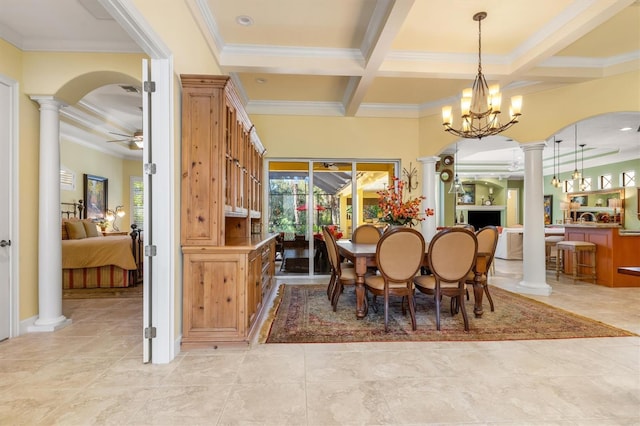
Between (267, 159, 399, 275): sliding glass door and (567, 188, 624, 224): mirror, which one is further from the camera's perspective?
(567, 188, 624, 224): mirror

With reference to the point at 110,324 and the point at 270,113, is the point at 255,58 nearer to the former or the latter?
the point at 270,113

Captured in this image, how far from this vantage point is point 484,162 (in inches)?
416

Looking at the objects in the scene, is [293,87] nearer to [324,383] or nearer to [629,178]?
[324,383]

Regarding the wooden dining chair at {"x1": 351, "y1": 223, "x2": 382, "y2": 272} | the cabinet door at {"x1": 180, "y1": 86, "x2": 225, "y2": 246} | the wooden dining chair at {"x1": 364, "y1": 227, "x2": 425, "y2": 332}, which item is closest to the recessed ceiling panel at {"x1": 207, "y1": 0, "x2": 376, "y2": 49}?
the cabinet door at {"x1": 180, "y1": 86, "x2": 225, "y2": 246}

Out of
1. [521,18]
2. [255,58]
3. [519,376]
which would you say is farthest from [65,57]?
[519,376]

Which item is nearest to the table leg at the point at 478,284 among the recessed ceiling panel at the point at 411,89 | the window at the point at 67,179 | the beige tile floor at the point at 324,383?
the beige tile floor at the point at 324,383

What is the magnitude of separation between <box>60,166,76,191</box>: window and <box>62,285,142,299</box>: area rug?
295 cm

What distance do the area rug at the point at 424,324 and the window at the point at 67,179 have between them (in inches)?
215

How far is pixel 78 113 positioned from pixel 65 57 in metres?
2.90

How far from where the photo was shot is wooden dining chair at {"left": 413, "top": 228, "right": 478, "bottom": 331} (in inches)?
115

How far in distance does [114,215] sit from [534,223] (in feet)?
29.0

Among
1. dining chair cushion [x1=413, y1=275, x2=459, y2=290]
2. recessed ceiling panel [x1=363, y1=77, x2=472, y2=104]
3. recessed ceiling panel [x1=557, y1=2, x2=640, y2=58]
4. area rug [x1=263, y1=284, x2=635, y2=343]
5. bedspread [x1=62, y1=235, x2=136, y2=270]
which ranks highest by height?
recessed ceiling panel [x1=557, y1=2, x2=640, y2=58]

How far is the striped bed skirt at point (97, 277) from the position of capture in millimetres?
4434

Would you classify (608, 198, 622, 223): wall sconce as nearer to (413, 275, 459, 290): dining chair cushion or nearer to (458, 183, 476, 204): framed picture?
(458, 183, 476, 204): framed picture
